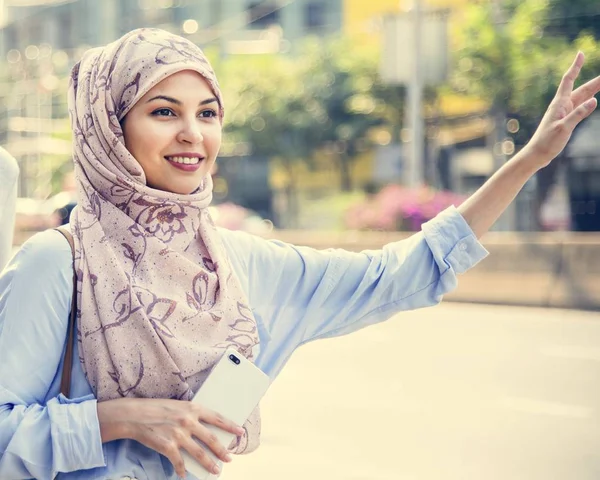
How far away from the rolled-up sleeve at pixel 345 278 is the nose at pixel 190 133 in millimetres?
249

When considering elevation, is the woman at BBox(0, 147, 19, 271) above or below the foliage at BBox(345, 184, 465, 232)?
above

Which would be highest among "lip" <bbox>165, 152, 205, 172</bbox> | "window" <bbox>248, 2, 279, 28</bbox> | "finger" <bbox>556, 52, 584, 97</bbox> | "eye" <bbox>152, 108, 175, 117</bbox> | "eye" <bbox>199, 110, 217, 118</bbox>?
"window" <bbox>248, 2, 279, 28</bbox>

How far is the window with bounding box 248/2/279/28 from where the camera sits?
136ft

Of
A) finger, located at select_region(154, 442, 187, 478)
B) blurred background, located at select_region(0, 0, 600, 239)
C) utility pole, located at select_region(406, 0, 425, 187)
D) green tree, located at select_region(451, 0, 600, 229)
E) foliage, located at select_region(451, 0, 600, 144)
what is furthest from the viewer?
foliage, located at select_region(451, 0, 600, 144)

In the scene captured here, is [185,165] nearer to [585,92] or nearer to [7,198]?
[7,198]

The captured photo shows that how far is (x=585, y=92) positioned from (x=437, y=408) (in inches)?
201

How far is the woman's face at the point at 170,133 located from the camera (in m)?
1.99

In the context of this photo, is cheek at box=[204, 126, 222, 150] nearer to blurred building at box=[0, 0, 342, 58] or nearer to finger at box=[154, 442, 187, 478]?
finger at box=[154, 442, 187, 478]

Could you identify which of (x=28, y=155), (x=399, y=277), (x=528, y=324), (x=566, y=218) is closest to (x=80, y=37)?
(x=28, y=155)

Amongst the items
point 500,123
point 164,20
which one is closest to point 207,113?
point 500,123

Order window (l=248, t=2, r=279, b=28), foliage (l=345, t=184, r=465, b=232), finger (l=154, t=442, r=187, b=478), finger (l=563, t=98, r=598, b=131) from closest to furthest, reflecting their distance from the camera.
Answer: finger (l=154, t=442, r=187, b=478) → finger (l=563, t=98, r=598, b=131) → foliage (l=345, t=184, r=465, b=232) → window (l=248, t=2, r=279, b=28)

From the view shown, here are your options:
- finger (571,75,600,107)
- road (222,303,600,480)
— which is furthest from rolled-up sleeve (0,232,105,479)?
road (222,303,600,480)

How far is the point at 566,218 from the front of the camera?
23859 millimetres

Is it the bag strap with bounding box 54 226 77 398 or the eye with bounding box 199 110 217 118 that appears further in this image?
the eye with bounding box 199 110 217 118
